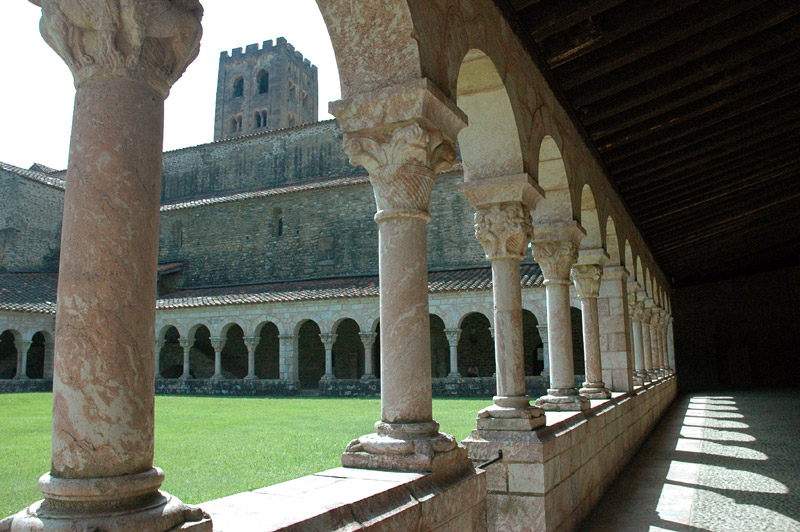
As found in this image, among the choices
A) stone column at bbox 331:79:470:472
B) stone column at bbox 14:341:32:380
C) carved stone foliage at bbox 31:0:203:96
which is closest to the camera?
carved stone foliage at bbox 31:0:203:96

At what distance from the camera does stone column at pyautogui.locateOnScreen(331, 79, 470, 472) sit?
8.75 ft

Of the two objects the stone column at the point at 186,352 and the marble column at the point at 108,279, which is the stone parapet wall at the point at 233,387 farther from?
the marble column at the point at 108,279

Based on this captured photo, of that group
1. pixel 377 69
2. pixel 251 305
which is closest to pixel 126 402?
pixel 377 69

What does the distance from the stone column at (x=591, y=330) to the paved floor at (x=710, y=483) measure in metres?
0.86

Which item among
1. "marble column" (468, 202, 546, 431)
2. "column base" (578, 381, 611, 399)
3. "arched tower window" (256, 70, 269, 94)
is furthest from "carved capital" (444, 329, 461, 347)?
"arched tower window" (256, 70, 269, 94)

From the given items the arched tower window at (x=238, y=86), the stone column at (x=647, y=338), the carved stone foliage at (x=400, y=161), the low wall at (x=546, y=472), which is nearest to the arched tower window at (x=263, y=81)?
the arched tower window at (x=238, y=86)

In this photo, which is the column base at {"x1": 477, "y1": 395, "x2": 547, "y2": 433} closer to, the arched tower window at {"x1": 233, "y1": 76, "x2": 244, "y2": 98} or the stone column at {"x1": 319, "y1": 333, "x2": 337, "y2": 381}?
the stone column at {"x1": 319, "y1": 333, "x2": 337, "y2": 381}

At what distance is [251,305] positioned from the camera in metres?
20.5

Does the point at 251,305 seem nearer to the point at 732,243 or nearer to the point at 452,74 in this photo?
the point at 732,243

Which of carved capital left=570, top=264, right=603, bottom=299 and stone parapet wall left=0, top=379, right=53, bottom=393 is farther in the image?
stone parapet wall left=0, top=379, right=53, bottom=393

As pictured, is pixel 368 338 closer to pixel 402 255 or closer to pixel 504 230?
pixel 504 230

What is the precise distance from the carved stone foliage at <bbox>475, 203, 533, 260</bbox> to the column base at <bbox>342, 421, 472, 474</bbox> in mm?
1668

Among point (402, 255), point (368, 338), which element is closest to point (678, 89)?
point (402, 255)

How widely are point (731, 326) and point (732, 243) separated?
32.2 ft
